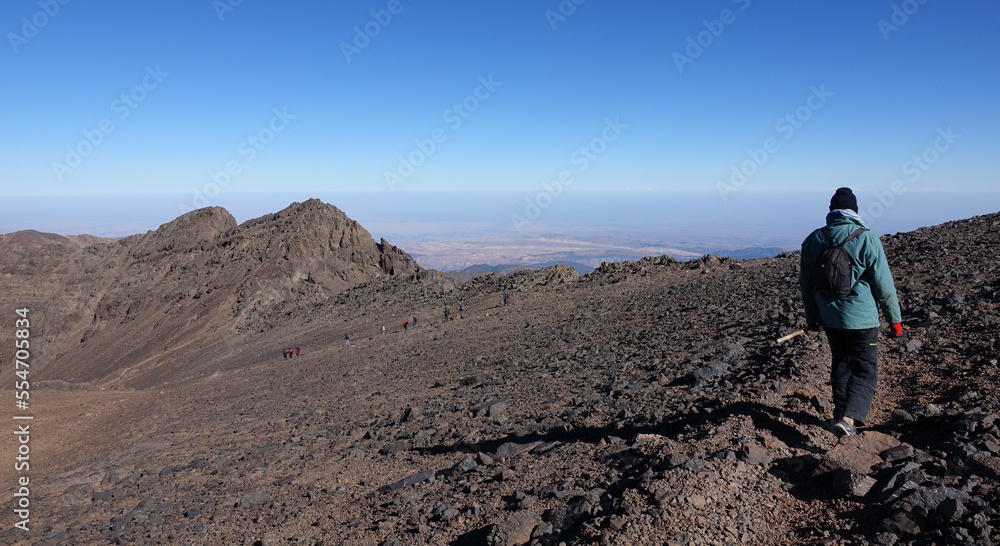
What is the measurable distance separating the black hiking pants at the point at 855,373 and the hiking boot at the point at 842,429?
0.32ft

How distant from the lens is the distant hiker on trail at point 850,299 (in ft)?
14.1

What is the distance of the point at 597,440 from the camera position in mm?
5047

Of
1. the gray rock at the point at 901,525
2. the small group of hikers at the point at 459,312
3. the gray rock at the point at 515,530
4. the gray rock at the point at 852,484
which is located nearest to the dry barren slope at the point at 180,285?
the small group of hikers at the point at 459,312

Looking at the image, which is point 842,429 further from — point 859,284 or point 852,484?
point 859,284

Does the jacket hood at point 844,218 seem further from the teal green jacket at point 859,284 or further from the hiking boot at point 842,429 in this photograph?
the hiking boot at point 842,429

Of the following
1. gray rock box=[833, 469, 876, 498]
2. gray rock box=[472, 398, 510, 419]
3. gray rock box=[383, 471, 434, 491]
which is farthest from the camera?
gray rock box=[472, 398, 510, 419]

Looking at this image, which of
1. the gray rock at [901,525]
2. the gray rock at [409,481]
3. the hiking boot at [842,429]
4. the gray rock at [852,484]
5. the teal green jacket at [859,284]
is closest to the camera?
the gray rock at [901,525]

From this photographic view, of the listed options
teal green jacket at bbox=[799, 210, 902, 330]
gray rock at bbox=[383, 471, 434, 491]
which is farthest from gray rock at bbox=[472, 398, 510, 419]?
teal green jacket at bbox=[799, 210, 902, 330]

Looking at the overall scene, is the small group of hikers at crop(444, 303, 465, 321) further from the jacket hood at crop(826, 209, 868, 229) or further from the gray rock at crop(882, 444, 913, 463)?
the gray rock at crop(882, 444, 913, 463)

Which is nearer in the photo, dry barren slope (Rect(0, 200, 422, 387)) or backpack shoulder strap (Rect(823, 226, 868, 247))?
backpack shoulder strap (Rect(823, 226, 868, 247))

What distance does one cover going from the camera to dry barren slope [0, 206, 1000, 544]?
3.35 meters

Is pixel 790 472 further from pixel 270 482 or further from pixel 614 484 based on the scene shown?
pixel 270 482

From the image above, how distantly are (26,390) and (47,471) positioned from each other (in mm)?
6713

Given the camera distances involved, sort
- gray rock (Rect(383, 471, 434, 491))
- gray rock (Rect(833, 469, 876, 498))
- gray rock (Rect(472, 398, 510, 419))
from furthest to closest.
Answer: gray rock (Rect(472, 398, 510, 419)) → gray rock (Rect(383, 471, 434, 491)) → gray rock (Rect(833, 469, 876, 498))
